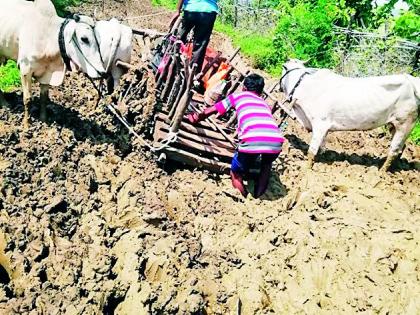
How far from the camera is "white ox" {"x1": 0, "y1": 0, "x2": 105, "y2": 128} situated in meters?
5.48

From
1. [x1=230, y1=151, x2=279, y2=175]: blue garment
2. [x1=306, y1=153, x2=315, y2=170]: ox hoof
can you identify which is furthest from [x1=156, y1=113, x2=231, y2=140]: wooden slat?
[x1=306, y1=153, x2=315, y2=170]: ox hoof

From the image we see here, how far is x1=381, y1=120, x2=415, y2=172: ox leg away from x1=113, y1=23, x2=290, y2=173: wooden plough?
1.52m

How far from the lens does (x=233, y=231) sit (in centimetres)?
485

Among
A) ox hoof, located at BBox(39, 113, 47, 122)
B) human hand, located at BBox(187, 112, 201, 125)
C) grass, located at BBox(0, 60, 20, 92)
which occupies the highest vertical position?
human hand, located at BBox(187, 112, 201, 125)

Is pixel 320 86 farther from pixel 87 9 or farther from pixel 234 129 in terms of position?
pixel 87 9

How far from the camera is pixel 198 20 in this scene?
653 centimetres

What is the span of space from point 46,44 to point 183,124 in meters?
1.69

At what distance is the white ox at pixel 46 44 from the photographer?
5.48m

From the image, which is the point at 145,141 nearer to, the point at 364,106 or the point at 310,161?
the point at 310,161

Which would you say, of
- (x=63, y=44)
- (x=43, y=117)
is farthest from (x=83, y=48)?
(x=43, y=117)

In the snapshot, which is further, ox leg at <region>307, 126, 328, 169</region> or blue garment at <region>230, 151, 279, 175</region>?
ox leg at <region>307, 126, 328, 169</region>

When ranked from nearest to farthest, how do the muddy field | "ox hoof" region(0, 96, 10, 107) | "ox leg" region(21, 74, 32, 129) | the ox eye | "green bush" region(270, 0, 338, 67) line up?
1. the muddy field
2. the ox eye
3. "ox leg" region(21, 74, 32, 129)
4. "ox hoof" region(0, 96, 10, 107)
5. "green bush" region(270, 0, 338, 67)

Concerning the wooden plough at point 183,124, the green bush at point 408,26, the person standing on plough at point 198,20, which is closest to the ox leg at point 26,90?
the wooden plough at point 183,124

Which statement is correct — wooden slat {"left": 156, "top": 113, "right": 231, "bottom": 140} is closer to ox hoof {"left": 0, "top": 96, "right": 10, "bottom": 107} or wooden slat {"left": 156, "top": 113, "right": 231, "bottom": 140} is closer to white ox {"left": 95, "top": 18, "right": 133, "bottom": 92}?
white ox {"left": 95, "top": 18, "right": 133, "bottom": 92}
